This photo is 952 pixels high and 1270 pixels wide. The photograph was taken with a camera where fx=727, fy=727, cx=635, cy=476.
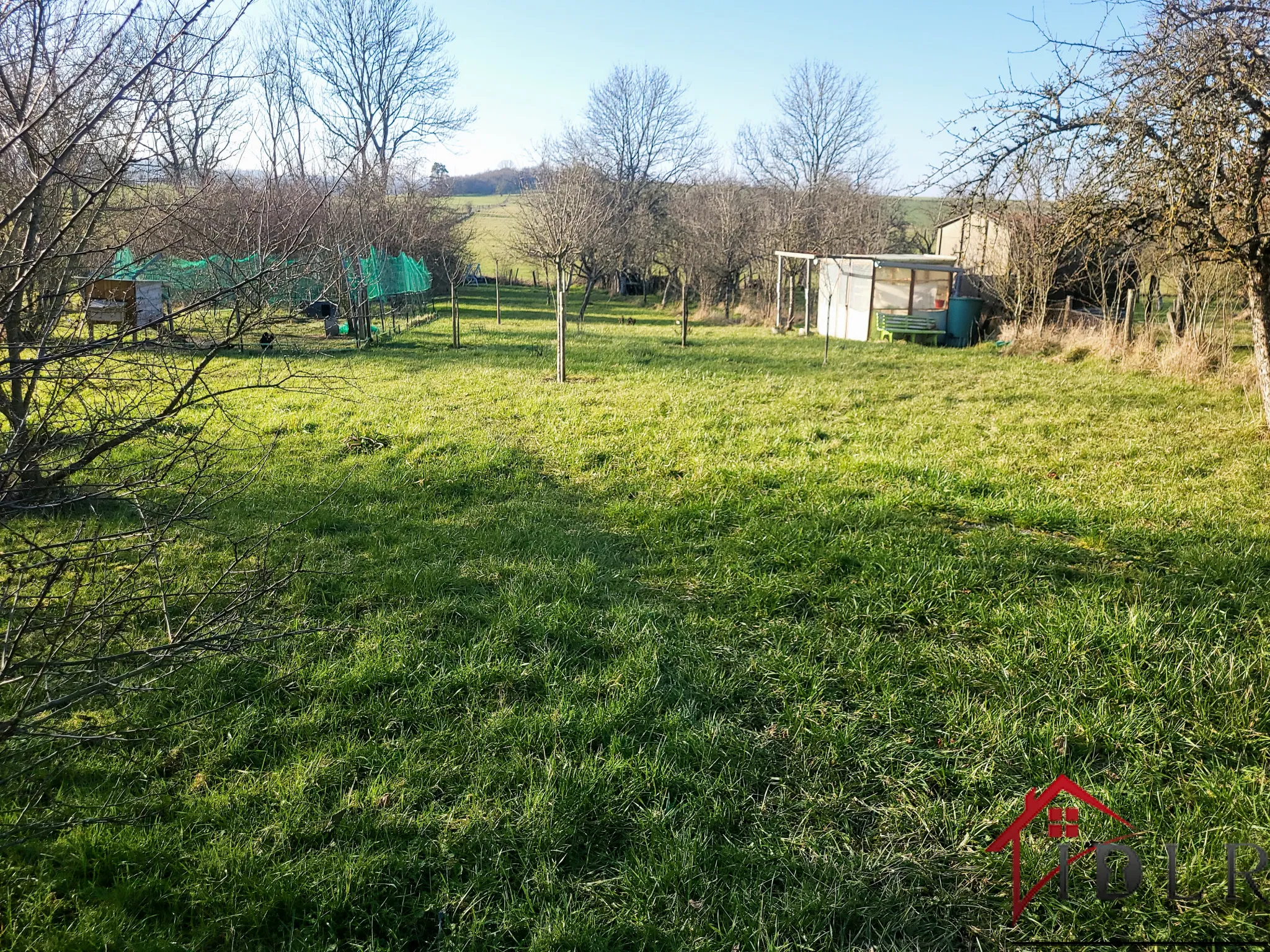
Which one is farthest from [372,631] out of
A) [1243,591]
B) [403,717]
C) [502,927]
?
[1243,591]

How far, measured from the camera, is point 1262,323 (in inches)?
298

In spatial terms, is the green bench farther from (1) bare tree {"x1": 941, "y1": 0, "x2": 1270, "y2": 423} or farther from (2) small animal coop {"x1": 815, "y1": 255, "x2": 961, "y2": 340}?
(1) bare tree {"x1": 941, "y1": 0, "x2": 1270, "y2": 423}

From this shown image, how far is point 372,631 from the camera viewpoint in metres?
3.74

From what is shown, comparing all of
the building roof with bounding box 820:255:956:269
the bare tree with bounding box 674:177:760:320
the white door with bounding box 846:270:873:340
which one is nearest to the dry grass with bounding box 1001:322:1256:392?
the building roof with bounding box 820:255:956:269

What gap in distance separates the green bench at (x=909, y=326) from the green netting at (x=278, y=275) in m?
13.2

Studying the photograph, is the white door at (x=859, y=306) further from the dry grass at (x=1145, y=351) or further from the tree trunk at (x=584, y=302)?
the tree trunk at (x=584, y=302)

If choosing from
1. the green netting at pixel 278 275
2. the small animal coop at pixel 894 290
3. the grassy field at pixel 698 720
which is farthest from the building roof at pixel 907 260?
the grassy field at pixel 698 720

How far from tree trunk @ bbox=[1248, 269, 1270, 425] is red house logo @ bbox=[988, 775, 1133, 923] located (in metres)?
7.31

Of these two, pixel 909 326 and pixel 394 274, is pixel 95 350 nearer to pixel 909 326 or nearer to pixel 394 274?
pixel 394 274

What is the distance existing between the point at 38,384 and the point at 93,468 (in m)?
4.49

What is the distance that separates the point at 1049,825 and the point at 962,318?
67.2 feet

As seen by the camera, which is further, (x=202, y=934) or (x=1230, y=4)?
(x=1230, y=4)

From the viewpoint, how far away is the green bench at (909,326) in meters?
19.8

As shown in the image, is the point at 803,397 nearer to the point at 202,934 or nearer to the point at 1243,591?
the point at 1243,591
